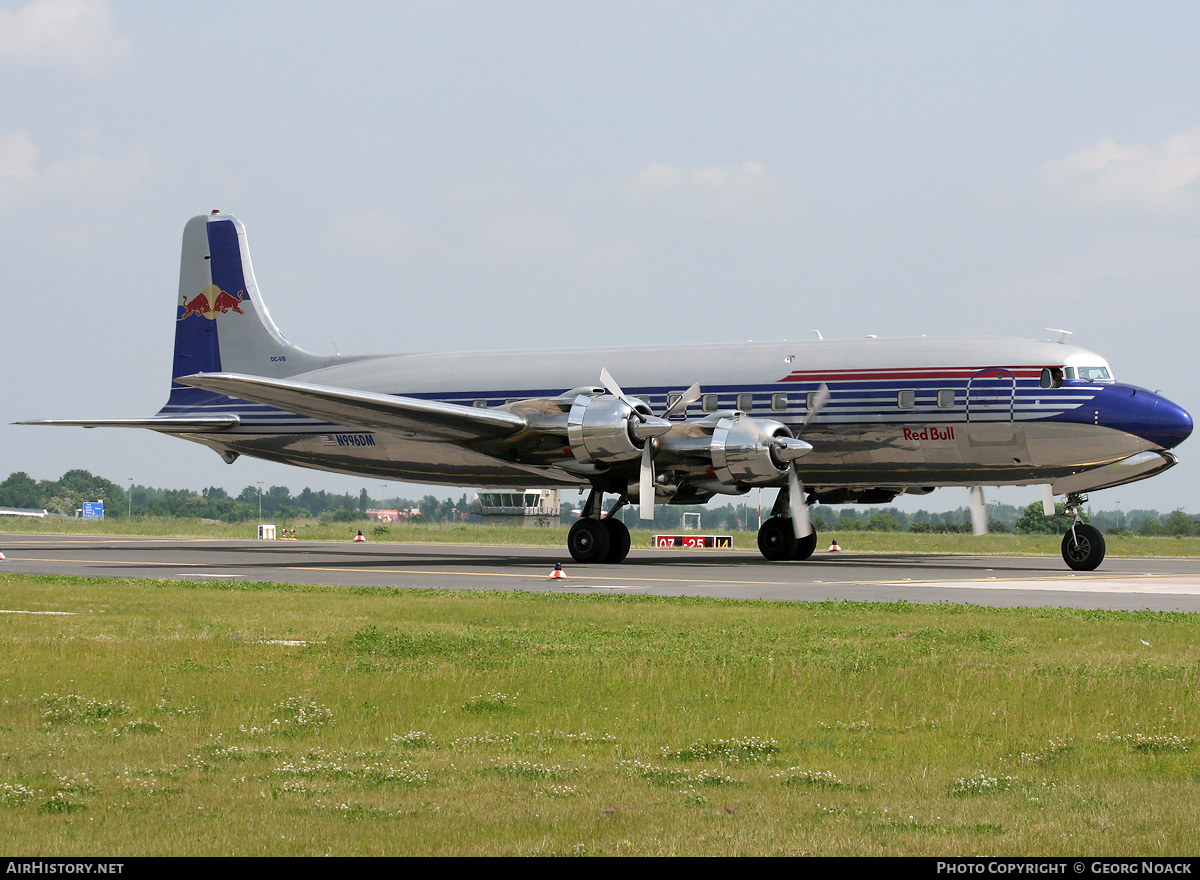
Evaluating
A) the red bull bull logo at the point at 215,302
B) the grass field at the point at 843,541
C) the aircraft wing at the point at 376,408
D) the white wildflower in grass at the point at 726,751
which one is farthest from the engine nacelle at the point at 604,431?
the white wildflower in grass at the point at 726,751

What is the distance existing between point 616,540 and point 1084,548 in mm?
10424

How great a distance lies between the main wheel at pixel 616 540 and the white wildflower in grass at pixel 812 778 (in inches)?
811

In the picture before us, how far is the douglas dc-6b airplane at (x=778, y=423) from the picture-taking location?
85.6 feet

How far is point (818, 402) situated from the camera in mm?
27641

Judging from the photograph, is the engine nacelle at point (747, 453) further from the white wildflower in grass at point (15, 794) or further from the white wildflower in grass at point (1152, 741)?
the white wildflower in grass at point (15, 794)

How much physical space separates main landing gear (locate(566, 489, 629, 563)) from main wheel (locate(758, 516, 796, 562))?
4.77 metres

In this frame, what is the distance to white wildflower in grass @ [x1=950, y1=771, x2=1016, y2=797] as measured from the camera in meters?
6.83

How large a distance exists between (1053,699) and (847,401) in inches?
712

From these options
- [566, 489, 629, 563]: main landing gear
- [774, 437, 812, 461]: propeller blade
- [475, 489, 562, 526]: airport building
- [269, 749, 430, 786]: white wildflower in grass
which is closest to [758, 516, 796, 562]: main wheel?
[566, 489, 629, 563]: main landing gear

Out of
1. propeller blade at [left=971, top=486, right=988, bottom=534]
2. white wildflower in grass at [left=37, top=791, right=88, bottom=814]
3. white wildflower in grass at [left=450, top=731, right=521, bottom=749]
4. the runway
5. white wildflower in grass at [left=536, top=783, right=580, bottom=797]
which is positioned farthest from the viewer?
propeller blade at [left=971, top=486, right=988, bottom=534]

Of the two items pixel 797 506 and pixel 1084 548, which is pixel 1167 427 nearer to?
pixel 1084 548

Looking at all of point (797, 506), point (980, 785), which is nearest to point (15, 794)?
point (980, 785)

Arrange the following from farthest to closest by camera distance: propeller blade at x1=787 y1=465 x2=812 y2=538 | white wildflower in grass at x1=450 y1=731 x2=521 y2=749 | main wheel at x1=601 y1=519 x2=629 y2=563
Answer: main wheel at x1=601 y1=519 x2=629 y2=563 < propeller blade at x1=787 y1=465 x2=812 y2=538 < white wildflower in grass at x1=450 y1=731 x2=521 y2=749

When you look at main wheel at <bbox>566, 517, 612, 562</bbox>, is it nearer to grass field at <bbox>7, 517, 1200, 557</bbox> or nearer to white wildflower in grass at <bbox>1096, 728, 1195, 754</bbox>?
grass field at <bbox>7, 517, 1200, 557</bbox>
